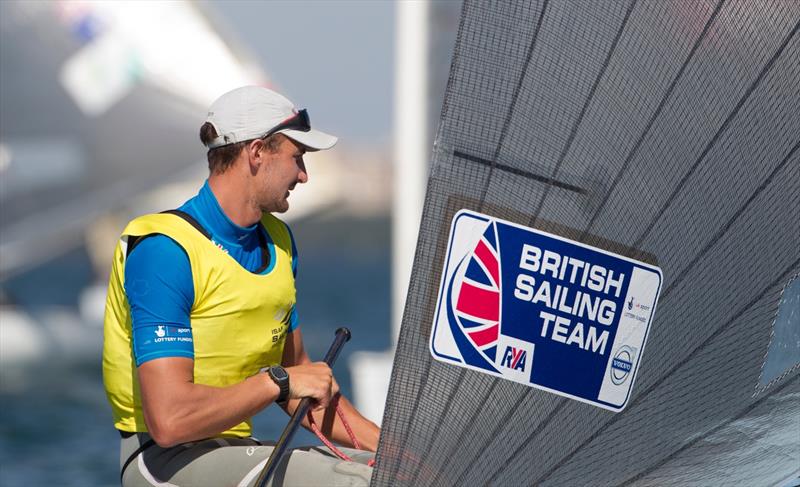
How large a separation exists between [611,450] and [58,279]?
1875cm

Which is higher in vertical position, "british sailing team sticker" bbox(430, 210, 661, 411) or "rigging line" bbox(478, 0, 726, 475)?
"rigging line" bbox(478, 0, 726, 475)

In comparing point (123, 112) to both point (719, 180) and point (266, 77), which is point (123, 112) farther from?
point (719, 180)

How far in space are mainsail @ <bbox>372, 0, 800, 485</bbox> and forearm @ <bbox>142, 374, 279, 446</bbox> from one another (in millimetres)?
198

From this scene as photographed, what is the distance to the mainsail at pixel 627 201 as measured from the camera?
1684 millimetres

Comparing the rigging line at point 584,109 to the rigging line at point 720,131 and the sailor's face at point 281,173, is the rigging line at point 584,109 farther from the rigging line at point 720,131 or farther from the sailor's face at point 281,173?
the sailor's face at point 281,173

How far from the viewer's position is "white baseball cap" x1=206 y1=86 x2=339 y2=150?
180cm

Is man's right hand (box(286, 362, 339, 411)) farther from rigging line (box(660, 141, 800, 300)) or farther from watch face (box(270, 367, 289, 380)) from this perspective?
rigging line (box(660, 141, 800, 300))

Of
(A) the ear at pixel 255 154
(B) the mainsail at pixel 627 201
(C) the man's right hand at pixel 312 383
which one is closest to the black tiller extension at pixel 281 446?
(C) the man's right hand at pixel 312 383

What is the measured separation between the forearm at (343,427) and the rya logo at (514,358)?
434 millimetres

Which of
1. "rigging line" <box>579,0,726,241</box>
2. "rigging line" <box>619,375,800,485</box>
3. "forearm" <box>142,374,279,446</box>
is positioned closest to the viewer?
"forearm" <box>142,374,279,446</box>

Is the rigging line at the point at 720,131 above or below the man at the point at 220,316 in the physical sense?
above

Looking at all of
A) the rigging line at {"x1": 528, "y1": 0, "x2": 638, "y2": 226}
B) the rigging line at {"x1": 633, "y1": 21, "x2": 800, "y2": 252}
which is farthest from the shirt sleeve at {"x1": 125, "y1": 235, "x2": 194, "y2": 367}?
the rigging line at {"x1": 633, "y1": 21, "x2": 800, "y2": 252}

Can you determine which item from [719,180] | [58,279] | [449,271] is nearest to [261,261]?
[449,271]

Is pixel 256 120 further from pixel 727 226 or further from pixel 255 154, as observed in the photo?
pixel 727 226
